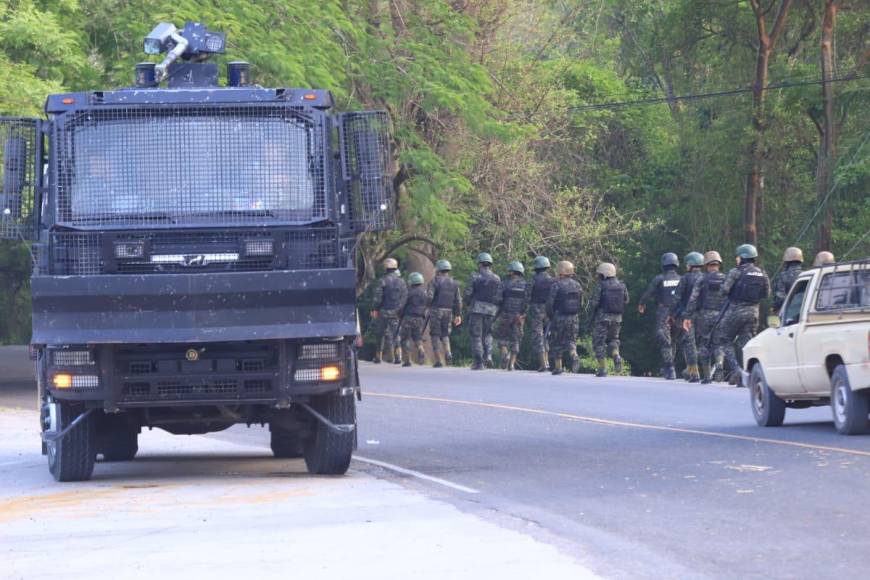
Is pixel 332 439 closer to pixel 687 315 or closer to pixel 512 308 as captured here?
pixel 687 315

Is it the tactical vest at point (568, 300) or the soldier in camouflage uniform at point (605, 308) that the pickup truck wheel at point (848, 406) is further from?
the tactical vest at point (568, 300)

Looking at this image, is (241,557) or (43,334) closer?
(241,557)

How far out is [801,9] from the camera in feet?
142

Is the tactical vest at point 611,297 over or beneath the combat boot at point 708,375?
over

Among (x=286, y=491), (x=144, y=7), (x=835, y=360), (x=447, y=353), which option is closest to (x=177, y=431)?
(x=286, y=491)

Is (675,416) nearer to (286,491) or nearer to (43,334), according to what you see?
(286,491)

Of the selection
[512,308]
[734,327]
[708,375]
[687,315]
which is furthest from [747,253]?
[512,308]

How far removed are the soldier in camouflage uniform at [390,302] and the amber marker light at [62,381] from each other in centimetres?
2206

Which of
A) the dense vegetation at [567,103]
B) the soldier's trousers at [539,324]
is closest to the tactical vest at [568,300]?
the soldier's trousers at [539,324]

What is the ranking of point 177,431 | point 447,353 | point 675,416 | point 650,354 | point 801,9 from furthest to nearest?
point 650,354
point 801,9
point 447,353
point 675,416
point 177,431

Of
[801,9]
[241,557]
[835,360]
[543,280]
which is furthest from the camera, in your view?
[801,9]

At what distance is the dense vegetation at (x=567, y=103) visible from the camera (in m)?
26.2

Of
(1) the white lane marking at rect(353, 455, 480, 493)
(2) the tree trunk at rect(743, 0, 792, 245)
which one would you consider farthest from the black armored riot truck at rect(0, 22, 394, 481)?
(2) the tree trunk at rect(743, 0, 792, 245)

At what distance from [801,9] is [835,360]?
29.1 metres
